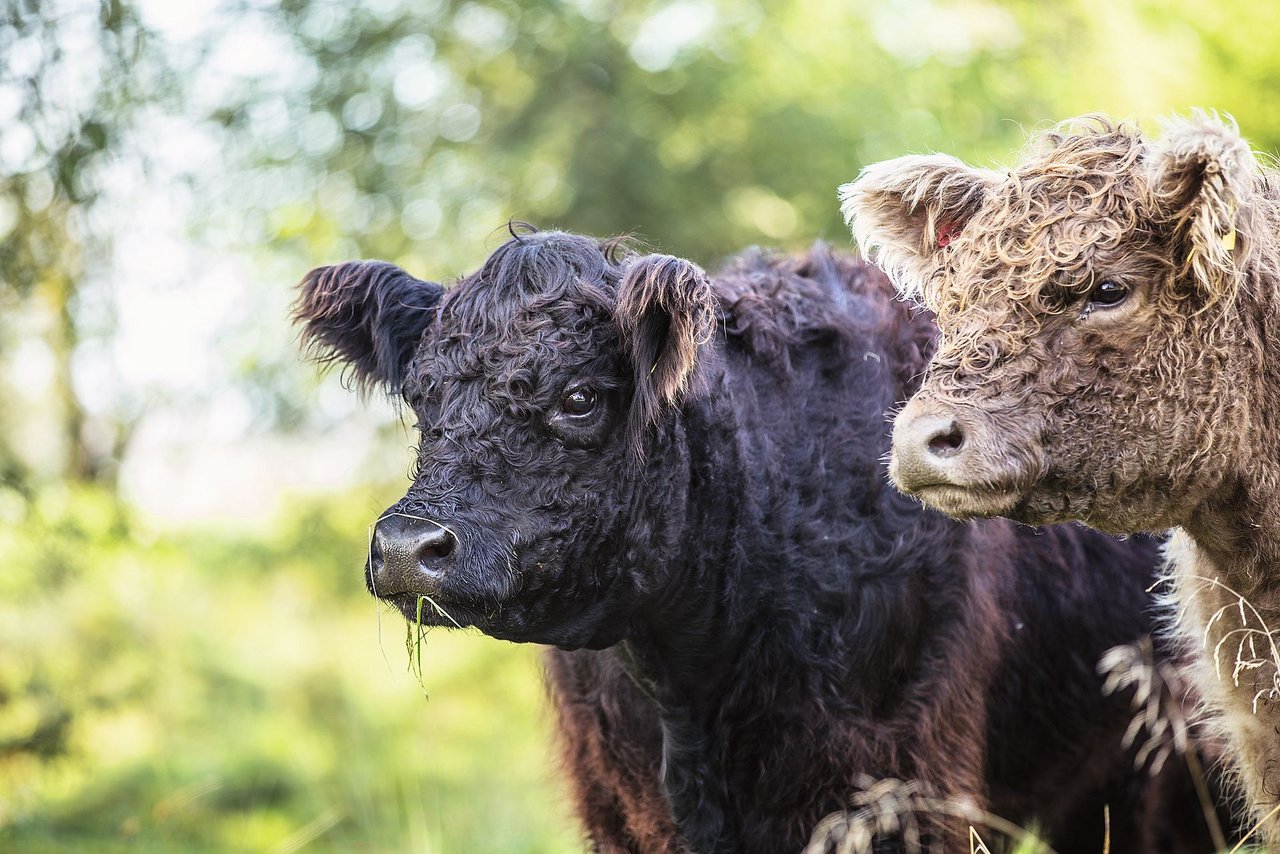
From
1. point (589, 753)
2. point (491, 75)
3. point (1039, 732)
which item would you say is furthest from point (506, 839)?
point (491, 75)

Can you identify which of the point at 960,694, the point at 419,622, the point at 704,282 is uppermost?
the point at 704,282

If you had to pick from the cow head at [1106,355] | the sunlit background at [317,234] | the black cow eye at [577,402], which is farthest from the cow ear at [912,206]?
the sunlit background at [317,234]

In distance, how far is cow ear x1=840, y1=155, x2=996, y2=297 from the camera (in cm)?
375

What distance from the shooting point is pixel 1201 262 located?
3.11 meters

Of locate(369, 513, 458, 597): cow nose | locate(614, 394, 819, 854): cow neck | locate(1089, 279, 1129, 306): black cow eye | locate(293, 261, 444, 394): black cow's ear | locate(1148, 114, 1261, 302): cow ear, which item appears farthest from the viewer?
locate(293, 261, 444, 394): black cow's ear

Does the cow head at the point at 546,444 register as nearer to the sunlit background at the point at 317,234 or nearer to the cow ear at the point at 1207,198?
the cow ear at the point at 1207,198

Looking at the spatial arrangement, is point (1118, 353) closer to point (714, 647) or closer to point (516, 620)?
point (714, 647)

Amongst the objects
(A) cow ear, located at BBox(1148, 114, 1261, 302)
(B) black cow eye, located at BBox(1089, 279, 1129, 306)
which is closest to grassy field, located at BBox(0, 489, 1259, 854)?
(B) black cow eye, located at BBox(1089, 279, 1129, 306)

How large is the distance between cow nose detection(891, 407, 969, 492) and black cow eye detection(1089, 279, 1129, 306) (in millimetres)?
478

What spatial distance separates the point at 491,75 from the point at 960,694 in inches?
262

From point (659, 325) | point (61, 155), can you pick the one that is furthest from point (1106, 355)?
point (61, 155)

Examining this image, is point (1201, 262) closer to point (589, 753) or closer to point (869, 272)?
point (869, 272)

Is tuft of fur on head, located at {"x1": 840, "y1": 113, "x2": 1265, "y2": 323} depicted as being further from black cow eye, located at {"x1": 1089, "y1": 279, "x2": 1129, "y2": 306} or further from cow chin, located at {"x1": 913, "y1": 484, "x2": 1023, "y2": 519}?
cow chin, located at {"x1": 913, "y1": 484, "x2": 1023, "y2": 519}

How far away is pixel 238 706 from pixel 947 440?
7.27m
